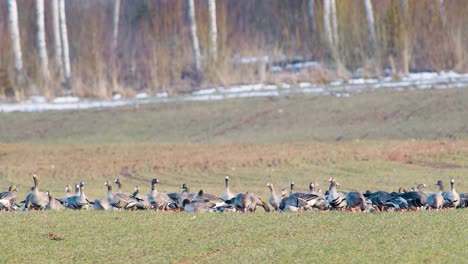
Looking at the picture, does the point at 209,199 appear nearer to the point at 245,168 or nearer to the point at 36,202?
the point at 36,202

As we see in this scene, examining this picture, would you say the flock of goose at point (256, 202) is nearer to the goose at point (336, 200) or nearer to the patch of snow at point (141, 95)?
the goose at point (336, 200)

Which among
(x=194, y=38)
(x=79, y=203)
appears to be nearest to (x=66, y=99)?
(x=194, y=38)

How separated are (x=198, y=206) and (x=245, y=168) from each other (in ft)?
31.0

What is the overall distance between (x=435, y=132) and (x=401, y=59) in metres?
11.0

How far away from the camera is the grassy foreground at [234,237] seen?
434 inches

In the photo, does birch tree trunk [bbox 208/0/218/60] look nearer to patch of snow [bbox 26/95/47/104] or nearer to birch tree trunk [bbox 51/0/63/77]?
birch tree trunk [bbox 51/0/63/77]

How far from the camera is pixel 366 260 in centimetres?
1077

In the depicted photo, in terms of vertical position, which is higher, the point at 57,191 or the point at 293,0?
the point at 293,0

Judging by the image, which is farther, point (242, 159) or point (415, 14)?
point (415, 14)

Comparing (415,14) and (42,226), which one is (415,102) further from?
(42,226)

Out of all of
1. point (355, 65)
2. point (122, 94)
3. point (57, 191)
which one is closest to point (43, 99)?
point (122, 94)

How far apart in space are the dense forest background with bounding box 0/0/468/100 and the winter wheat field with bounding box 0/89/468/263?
428 cm

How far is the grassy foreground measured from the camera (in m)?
11.0

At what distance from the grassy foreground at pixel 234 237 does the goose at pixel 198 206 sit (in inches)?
36.0
